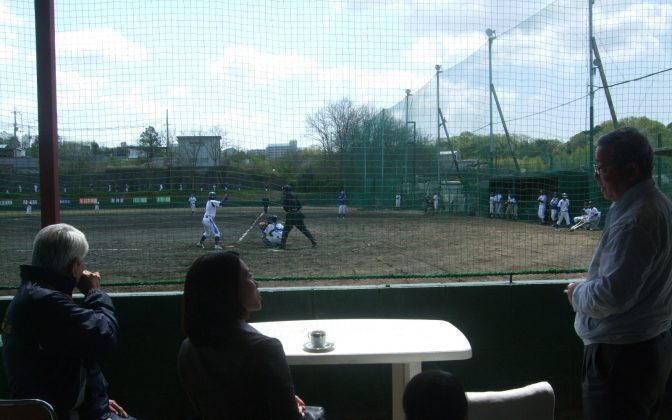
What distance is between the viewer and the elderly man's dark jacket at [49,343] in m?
1.95

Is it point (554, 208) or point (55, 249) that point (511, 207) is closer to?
point (554, 208)

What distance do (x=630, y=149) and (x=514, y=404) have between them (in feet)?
3.41

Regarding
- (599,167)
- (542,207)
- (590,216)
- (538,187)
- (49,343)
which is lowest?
(49,343)

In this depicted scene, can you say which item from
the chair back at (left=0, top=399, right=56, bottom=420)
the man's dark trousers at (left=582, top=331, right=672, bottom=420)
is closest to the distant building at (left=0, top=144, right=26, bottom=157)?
the chair back at (left=0, top=399, right=56, bottom=420)

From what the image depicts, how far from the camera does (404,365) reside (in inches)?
98.3

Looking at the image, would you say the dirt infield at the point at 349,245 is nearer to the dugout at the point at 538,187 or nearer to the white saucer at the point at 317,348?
the dugout at the point at 538,187

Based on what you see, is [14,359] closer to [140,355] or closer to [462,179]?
[140,355]

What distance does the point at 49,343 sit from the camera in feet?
6.37

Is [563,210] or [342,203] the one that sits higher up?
[342,203]

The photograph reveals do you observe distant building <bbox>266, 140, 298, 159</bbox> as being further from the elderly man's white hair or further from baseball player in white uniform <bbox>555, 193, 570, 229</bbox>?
baseball player in white uniform <bbox>555, 193, 570, 229</bbox>

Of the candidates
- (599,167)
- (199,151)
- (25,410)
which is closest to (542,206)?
(199,151)

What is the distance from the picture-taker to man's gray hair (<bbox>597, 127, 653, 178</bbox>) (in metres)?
1.95

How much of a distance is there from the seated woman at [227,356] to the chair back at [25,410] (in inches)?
18.0

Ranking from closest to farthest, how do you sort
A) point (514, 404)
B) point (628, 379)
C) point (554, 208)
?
point (514, 404) < point (628, 379) < point (554, 208)
